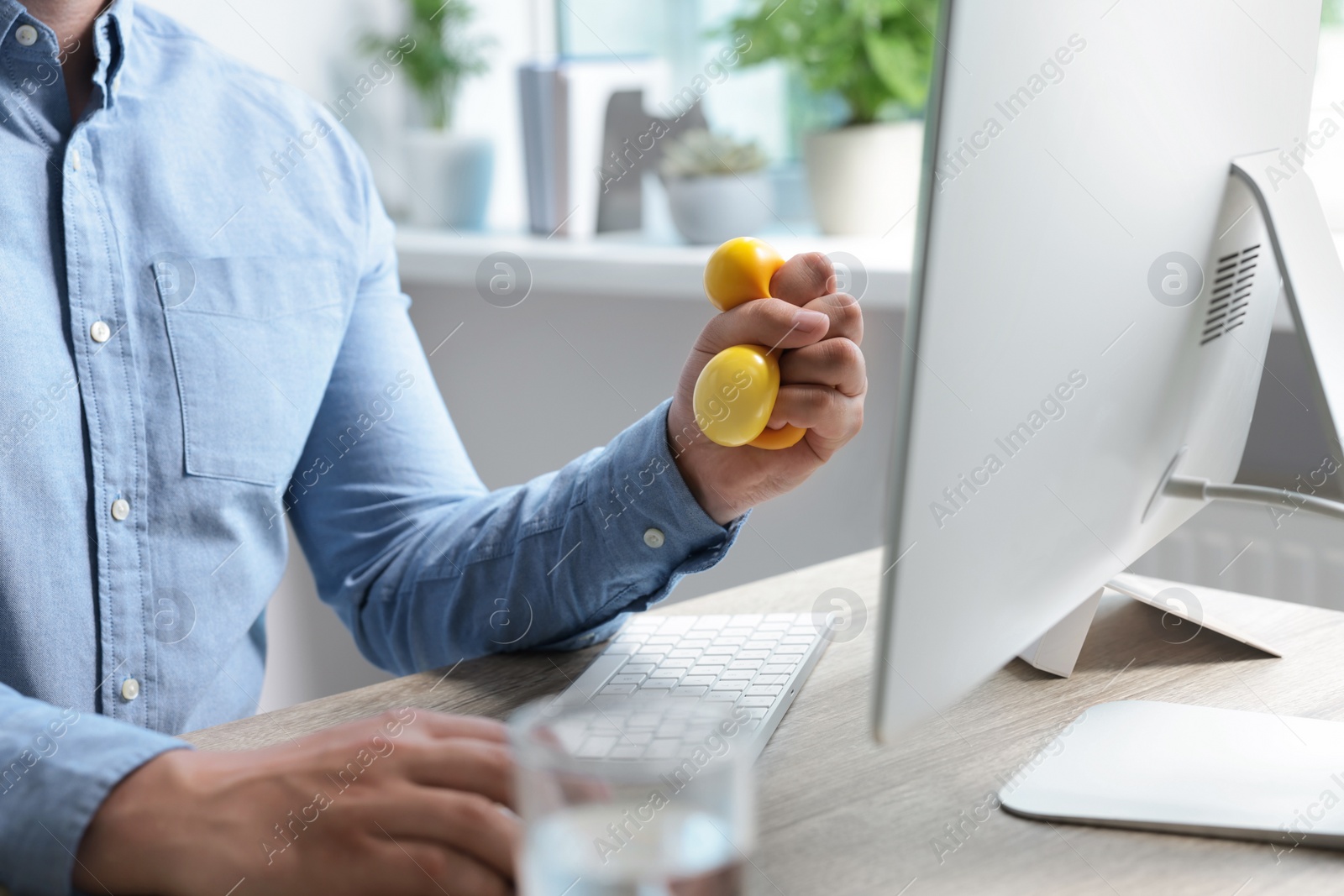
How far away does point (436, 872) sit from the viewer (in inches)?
17.9

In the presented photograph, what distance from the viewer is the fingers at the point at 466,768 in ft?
1.53

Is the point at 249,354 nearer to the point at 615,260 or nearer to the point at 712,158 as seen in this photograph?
the point at 615,260

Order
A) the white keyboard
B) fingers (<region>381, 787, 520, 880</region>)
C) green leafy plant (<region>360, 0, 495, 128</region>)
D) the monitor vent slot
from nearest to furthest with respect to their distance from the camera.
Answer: fingers (<region>381, 787, 520, 880</region>), the monitor vent slot, the white keyboard, green leafy plant (<region>360, 0, 495, 128</region>)

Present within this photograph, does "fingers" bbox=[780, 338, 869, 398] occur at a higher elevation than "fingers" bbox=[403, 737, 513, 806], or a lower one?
higher

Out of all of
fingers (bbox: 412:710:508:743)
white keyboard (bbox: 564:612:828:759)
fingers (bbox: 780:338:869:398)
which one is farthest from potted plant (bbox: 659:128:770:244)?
fingers (bbox: 412:710:508:743)

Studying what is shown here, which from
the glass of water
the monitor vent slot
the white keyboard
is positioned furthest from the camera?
the white keyboard

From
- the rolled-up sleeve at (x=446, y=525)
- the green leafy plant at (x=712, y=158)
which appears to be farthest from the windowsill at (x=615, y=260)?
the rolled-up sleeve at (x=446, y=525)

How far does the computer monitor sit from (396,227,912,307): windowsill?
834mm

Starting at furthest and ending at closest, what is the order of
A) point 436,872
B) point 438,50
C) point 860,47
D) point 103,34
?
1. point 438,50
2. point 860,47
3. point 103,34
4. point 436,872

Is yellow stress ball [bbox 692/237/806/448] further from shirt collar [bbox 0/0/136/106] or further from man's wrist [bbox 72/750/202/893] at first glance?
shirt collar [bbox 0/0/136/106]

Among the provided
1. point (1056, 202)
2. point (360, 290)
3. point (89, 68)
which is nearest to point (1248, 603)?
point (1056, 202)

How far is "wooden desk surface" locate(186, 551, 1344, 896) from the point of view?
0.50 m

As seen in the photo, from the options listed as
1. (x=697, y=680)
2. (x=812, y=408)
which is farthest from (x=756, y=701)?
(x=812, y=408)

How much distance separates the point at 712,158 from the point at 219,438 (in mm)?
1033
